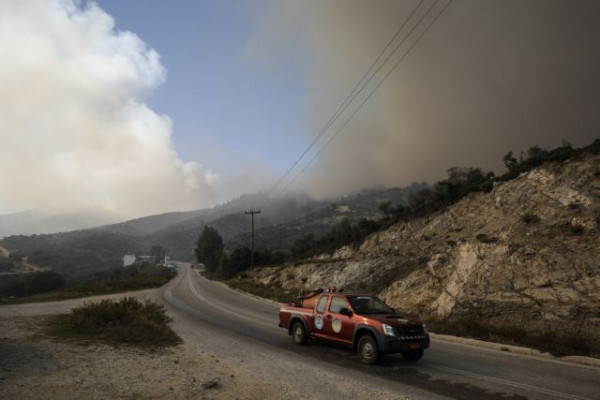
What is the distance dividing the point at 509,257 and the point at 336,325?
15.6 meters

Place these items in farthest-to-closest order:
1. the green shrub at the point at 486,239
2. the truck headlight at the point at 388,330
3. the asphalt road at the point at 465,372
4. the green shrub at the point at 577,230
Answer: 1. the green shrub at the point at 486,239
2. the green shrub at the point at 577,230
3. the truck headlight at the point at 388,330
4. the asphalt road at the point at 465,372

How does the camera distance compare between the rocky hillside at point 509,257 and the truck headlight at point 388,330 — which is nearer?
the truck headlight at point 388,330


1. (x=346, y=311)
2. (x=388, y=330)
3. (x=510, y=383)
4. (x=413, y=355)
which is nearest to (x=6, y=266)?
(x=346, y=311)

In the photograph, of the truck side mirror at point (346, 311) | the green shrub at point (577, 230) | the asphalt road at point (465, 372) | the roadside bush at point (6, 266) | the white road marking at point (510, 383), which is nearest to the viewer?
the white road marking at point (510, 383)

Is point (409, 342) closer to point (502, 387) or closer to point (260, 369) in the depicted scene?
point (502, 387)

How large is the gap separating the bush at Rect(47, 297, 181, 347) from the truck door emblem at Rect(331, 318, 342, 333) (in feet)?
17.0

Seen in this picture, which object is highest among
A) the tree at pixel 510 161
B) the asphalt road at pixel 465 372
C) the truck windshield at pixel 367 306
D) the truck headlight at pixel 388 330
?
the tree at pixel 510 161

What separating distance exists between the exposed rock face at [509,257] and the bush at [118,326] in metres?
15.5

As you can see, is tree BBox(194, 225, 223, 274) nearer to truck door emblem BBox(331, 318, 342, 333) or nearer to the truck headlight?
truck door emblem BBox(331, 318, 342, 333)

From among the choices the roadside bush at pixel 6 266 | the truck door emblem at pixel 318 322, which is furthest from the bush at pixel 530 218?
the roadside bush at pixel 6 266

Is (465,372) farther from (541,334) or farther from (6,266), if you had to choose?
(6,266)

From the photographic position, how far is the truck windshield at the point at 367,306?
1152 centimetres

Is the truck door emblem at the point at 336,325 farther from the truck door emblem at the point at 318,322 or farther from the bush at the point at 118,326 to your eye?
the bush at the point at 118,326

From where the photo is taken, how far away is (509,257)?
22766 mm
